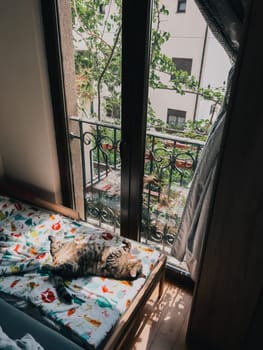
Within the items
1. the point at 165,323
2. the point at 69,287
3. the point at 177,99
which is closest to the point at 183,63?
the point at 177,99

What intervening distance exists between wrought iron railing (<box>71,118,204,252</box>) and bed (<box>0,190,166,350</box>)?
33cm

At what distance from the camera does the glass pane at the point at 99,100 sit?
5.37 feet

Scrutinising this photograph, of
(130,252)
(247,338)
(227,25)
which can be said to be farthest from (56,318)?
(227,25)

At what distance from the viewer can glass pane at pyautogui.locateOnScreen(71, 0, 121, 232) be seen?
1.64 meters

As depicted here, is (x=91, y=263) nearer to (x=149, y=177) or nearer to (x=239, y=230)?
(x=149, y=177)

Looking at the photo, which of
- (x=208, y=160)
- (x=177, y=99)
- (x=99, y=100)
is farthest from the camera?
(x=99, y=100)

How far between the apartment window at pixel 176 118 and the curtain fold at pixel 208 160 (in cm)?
33

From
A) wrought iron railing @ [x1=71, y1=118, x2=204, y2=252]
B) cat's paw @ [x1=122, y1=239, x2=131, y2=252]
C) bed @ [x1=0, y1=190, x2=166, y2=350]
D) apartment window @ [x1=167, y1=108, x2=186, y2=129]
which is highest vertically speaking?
apartment window @ [x1=167, y1=108, x2=186, y2=129]

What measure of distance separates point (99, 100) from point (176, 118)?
610 millimetres

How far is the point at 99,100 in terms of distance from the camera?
6.06 feet

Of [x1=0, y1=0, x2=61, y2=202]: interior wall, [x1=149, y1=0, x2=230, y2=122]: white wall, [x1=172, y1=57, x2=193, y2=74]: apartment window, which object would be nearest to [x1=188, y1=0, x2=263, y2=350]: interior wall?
[x1=149, y1=0, x2=230, y2=122]: white wall

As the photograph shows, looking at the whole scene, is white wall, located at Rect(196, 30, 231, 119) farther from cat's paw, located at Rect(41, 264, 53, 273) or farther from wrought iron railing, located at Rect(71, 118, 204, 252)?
cat's paw, located at Rect(41, 264, 53, 273)

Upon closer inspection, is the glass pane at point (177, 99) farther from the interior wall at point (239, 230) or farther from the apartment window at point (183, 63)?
the interior wall at point (239, 230)

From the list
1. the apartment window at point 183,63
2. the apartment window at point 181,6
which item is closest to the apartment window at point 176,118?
the apartment window at point 183,63
